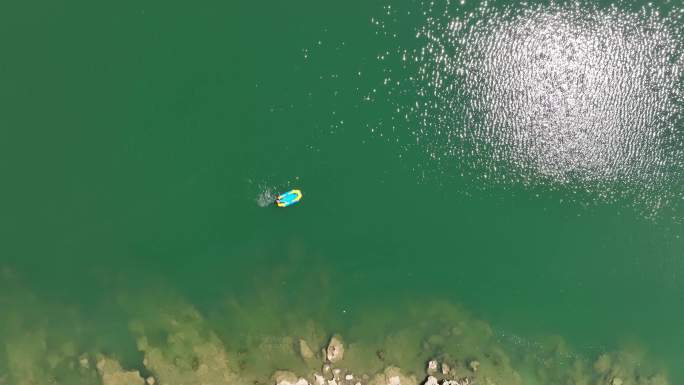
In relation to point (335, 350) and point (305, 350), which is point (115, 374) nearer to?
point (305, 350)

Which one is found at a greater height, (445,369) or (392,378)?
(445,369)

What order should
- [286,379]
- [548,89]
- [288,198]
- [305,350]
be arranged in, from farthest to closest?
1. [548,89]
2. [305,350]
3. [286,379]
4. [288,198]

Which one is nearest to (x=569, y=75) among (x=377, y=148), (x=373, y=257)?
(x=377, y=148)

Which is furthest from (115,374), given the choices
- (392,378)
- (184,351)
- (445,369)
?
(445,369)

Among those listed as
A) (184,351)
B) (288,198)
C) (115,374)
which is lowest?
(115,374)

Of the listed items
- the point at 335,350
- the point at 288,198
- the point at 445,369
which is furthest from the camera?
the point at 445,369

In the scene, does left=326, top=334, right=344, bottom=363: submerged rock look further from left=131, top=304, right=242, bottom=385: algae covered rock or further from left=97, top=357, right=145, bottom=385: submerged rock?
left=97, top=357, right=145, bottom=385: submerged rock

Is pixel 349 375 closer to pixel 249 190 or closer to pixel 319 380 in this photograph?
pixel 319 380

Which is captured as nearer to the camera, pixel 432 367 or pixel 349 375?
pixel 349 375
